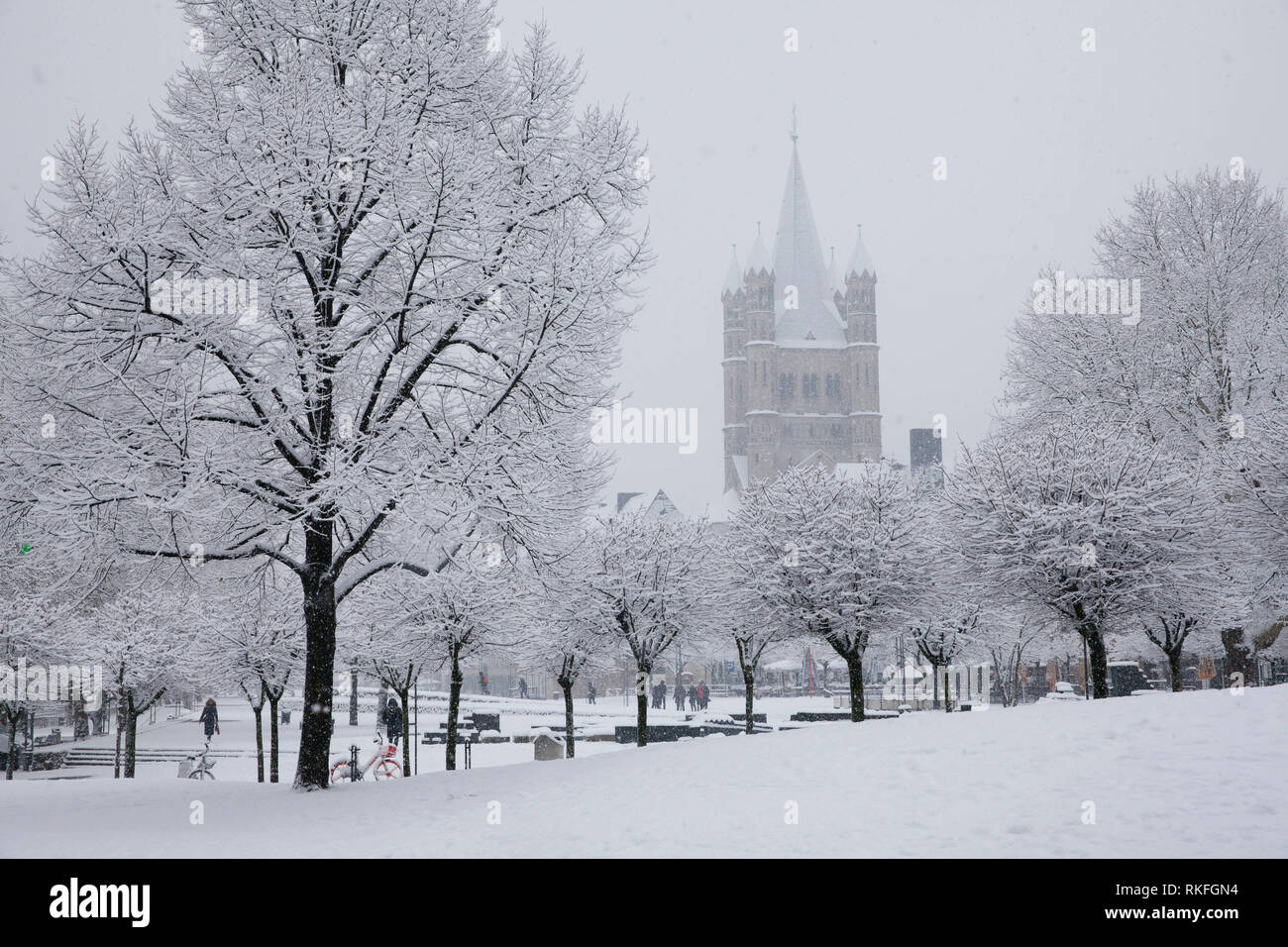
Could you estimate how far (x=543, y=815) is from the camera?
10367 millimetres

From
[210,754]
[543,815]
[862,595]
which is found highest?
[862,595]

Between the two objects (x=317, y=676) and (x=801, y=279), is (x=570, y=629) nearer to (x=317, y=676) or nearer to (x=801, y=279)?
(x=317, y=676)

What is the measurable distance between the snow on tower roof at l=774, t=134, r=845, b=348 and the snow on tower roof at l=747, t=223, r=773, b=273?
999 millimetres

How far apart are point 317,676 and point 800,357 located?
3629 inches

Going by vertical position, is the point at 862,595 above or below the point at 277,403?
below

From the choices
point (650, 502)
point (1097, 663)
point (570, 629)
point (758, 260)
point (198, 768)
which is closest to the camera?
point (1097, 663)

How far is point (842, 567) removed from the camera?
20.4 m

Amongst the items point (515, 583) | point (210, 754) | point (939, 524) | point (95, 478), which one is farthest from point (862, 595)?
point (210, 754)

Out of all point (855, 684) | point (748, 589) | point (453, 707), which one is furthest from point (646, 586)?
point (855, 684)

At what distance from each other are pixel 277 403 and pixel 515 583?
4692mm
